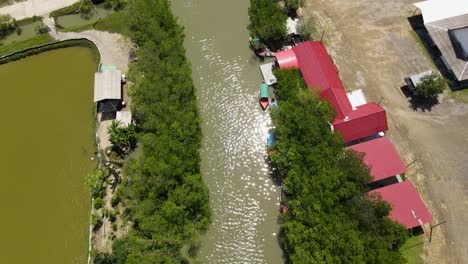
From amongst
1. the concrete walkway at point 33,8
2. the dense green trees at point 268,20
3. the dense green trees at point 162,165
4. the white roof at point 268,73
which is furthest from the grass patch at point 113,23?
the white roof at point 268,73

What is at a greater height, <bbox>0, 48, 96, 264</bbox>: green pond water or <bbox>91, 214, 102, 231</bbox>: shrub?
<bbox>0, 48, 96, 264</bbox>: green pond water

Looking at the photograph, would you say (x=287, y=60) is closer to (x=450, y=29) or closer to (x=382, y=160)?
(x=382, y=160)

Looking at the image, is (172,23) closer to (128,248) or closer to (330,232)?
(128,248)

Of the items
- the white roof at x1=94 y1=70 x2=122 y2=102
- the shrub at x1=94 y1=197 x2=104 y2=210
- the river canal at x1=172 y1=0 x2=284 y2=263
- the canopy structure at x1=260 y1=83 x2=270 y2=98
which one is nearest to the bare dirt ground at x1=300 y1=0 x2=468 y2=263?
the canopy structure at x1=260 y1=83 x2=270 y2=98

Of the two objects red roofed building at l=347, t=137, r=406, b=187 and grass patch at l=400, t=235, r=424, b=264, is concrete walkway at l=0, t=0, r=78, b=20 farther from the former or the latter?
grass patch at l=400, t=235, r=424, b=264

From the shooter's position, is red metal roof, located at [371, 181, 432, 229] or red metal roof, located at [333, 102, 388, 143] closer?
red metal roof, located at [371, 181, 432, 229]

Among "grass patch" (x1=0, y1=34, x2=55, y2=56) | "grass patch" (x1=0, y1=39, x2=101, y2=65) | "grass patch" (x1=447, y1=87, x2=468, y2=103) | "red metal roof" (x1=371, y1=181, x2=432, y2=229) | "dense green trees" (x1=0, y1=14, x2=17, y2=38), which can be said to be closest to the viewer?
"red metal roof" (x1=371, y1=181, x2=432, y2=229)

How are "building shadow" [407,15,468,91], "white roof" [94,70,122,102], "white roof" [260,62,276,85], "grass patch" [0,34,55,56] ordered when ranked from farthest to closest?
1. "grass patch" [0,34,55,56]
2. "white roof" [260,62,276,85]
3. "building shadow" [407,15,468,91]
4. "white roof" [94,70,122,102]

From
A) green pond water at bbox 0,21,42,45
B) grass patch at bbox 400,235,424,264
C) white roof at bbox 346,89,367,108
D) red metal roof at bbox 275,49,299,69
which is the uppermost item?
green pond water at bbox 0,21,42,45
